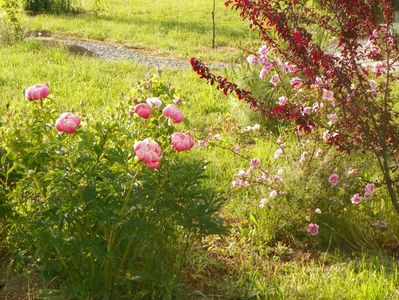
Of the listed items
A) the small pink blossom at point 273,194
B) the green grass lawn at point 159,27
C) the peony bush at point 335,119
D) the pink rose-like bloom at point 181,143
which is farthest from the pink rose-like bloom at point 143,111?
the green grass lawn at point 159,27

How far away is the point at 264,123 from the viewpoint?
6.49 m

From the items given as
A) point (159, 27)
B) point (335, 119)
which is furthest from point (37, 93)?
point (159, 27)

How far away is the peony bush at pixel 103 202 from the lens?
303 cm

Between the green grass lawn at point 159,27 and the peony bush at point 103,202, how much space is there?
650cm

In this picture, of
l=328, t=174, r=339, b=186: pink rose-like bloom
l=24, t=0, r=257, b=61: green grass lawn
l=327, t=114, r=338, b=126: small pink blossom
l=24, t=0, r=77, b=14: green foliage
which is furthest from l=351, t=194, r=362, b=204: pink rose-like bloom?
l=24, t=0, r=77, b=14: green foliage

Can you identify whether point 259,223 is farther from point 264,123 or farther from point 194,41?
point 194,41

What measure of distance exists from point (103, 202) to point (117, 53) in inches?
294

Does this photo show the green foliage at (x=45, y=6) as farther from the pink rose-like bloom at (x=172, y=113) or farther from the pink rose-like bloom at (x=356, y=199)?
the pink rose-like bloom at (x=172, y=113)

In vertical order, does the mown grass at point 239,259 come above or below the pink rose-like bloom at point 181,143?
below

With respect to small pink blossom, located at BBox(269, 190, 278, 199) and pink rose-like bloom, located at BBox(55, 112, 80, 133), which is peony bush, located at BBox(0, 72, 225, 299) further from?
small pink blossom, located at BBox(269, 190, 278, 199)

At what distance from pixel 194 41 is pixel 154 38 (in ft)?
2.12

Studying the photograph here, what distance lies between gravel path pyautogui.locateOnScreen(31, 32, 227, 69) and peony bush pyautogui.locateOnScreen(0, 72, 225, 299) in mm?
6008

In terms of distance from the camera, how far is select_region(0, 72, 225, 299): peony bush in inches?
119

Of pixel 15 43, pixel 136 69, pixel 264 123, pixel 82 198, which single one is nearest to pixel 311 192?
pixel 82 198
